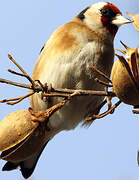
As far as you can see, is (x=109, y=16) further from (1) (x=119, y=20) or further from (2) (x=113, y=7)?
(1) (x=119, y=20)

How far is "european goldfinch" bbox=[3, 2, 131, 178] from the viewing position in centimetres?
274

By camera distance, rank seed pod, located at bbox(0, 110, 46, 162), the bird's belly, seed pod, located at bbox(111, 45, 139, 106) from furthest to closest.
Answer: the bird's belly, seed pod, located at bbox(0, 110, 46, 162), seed pod, located at bbox(111, 45, 139, 106)

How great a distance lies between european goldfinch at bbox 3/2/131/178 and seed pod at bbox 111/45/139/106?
1221 mm

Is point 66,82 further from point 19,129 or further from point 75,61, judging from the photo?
point 19,129

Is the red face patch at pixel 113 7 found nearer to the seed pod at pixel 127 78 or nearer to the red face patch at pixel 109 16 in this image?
the red face patch at pixel 109 16

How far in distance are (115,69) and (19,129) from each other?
604 millimetres

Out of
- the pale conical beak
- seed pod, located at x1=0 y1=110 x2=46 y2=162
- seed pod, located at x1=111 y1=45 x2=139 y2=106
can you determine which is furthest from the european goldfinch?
seed pod, located at x1=111 y1=45 x2=139 y2=106

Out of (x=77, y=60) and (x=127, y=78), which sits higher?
(x=127, y=78)

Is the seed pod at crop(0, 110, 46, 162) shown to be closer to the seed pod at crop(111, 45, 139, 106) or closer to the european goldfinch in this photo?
the seed pod at crop(111, 45, 139, 106)

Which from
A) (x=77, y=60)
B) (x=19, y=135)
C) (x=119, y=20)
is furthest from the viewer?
(x=119, y=20)

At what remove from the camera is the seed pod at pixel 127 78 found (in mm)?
1445

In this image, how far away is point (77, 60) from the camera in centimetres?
271

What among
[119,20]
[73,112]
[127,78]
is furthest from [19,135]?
[119,20]

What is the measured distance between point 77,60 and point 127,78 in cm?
126
